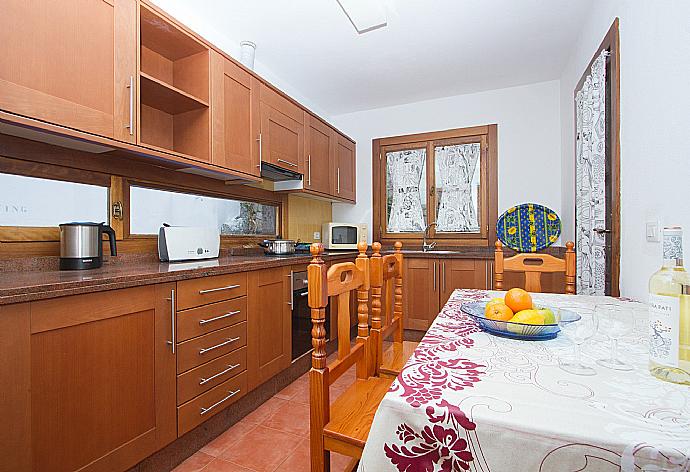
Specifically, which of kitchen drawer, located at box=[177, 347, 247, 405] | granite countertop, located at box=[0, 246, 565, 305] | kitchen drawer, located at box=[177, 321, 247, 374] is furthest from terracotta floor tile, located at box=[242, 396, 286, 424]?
granite countertop, located at box=[0, 246, 565, 305]

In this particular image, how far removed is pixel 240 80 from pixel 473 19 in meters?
1.66

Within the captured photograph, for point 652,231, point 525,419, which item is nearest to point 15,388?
point 525,419

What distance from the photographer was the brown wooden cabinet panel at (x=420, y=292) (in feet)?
11.4

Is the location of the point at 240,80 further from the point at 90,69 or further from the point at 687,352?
the point at 687,352

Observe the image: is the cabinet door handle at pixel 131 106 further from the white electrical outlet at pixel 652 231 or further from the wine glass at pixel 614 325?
the white electrical outlet at pixel 652 231

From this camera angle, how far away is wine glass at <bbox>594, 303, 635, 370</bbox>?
78 cm

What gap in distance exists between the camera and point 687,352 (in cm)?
67

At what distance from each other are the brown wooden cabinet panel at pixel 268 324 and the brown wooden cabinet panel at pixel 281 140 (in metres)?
0.91

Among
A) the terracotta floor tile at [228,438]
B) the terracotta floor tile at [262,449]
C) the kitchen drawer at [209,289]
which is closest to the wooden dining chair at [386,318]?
the terracotta floor tile at [262,449]

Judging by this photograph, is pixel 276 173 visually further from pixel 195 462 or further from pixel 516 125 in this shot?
pixel 516 125

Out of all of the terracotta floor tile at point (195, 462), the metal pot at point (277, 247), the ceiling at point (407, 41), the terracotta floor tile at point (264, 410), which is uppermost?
the ceiling at point (407, 41)

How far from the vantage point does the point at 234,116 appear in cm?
238

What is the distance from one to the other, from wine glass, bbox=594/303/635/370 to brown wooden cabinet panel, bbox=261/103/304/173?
2208 mm

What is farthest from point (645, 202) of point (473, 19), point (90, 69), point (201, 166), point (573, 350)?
point (90, 69)
